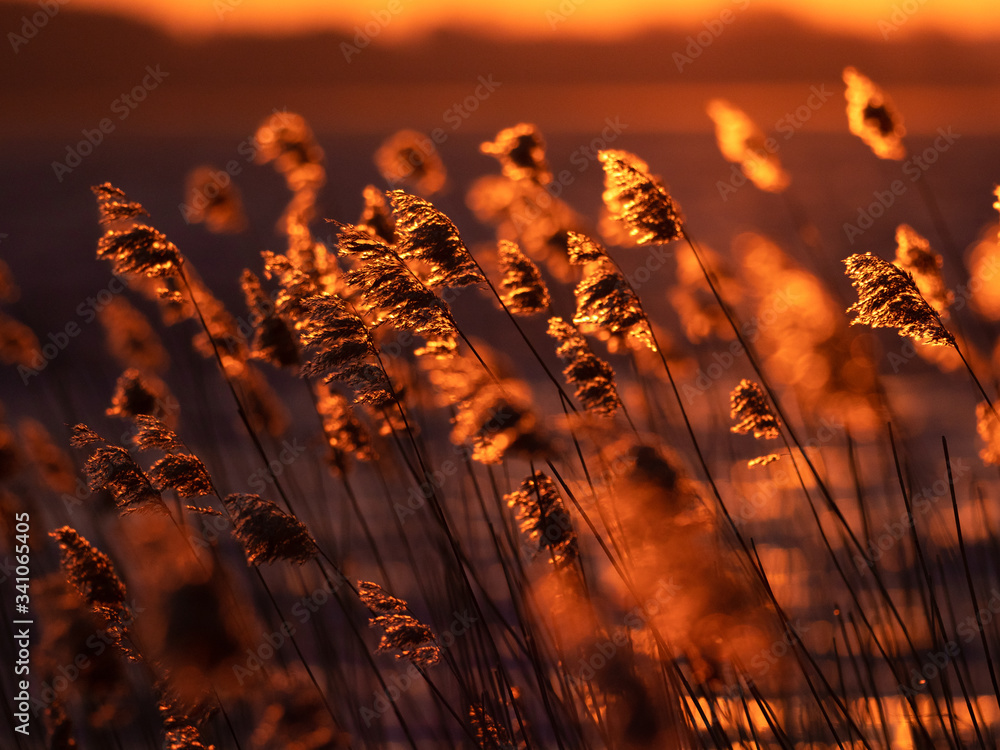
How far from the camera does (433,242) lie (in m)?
2.37

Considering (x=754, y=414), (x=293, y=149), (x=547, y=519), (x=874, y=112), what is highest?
(x=293, y=149)

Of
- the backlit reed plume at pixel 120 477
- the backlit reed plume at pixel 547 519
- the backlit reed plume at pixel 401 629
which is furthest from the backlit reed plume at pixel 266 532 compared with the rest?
the backlit reed plume at pixel 547 519

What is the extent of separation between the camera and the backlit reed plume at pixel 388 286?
2.25 m

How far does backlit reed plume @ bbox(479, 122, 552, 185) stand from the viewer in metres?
3.32

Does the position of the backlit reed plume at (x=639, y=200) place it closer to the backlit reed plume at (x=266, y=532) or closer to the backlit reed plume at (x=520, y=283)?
the backlit reed plume at (x=520, y=283)

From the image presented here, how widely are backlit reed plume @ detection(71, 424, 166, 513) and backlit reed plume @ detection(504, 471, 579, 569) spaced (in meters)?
1.14

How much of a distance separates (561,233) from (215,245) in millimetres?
27368

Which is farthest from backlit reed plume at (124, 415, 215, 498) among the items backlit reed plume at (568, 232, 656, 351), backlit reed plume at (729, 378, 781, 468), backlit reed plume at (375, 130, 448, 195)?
backlit reed plume at (375, 130, 448, 195)

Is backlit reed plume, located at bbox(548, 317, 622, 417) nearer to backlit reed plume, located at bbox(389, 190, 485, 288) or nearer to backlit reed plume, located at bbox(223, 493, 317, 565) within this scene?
backlit reed plume, located at bbox(389, 190, 485, 288)

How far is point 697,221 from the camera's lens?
957 inches

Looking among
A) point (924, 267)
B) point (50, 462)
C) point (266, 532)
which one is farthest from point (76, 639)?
point (924, 267)

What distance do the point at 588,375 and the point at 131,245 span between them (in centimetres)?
169

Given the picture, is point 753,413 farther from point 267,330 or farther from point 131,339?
point 131,339

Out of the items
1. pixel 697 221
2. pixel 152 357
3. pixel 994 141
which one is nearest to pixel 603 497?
pixel 152 357
